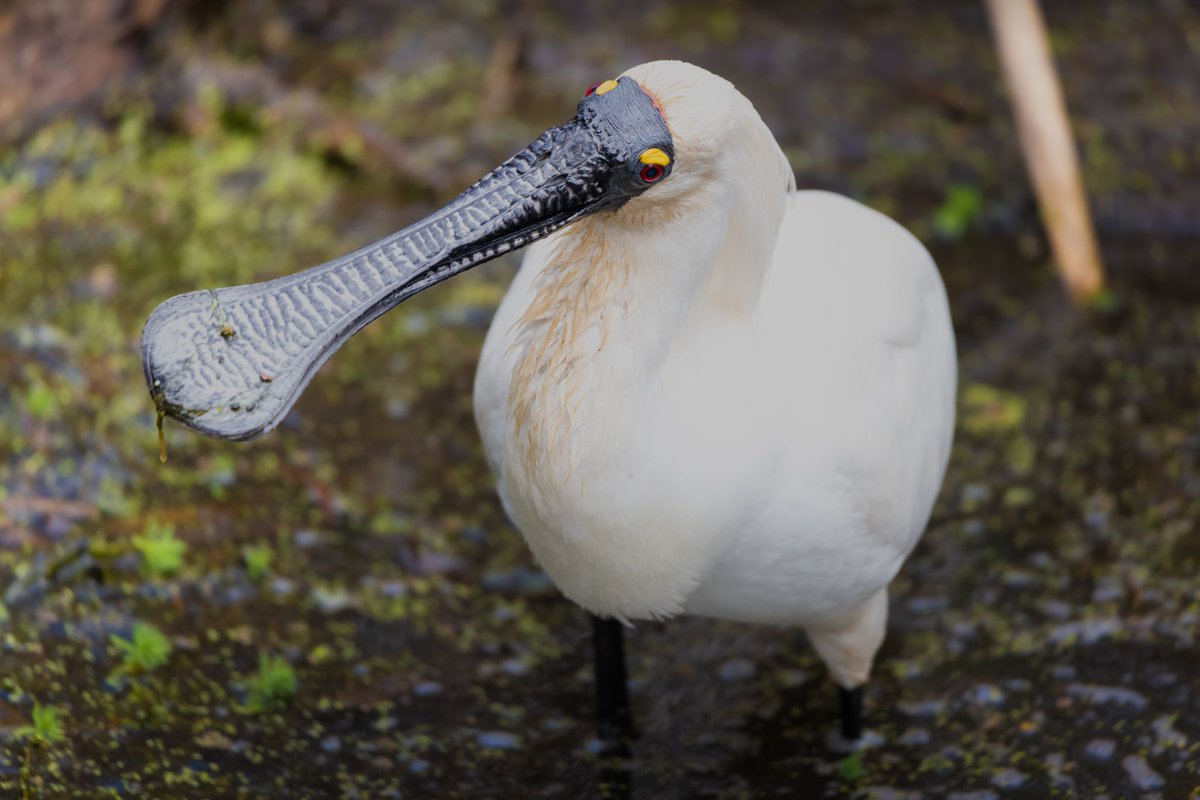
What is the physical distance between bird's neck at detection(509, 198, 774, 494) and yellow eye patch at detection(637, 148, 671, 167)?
0.50ft

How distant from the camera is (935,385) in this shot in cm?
391

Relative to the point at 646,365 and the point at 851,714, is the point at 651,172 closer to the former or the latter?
the point at 646,365

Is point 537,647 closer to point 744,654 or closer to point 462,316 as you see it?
point 744,654

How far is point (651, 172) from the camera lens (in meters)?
2.98

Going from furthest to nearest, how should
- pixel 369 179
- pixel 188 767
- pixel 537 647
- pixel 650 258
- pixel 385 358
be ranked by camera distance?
pixel 369 179 → pixel 385 358 → pixel 537 647 → pixel 188 767 → pixel 650 258

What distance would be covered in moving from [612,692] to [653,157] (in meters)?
1.68

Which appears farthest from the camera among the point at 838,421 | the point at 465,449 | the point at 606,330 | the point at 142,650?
the point at 465,449

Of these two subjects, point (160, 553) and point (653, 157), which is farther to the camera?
point (160, 553)

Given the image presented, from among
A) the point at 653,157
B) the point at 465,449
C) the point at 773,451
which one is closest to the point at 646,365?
the point at 773,451

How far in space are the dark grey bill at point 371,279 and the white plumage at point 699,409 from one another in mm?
98

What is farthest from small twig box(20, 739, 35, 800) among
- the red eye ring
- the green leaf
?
the red eye ring

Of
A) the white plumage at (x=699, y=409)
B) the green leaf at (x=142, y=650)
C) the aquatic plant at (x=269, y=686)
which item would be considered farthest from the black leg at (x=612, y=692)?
the green leaf at (x=142, y=650)

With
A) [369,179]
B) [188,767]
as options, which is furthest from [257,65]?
[188,767]

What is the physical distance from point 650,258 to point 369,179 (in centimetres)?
346
